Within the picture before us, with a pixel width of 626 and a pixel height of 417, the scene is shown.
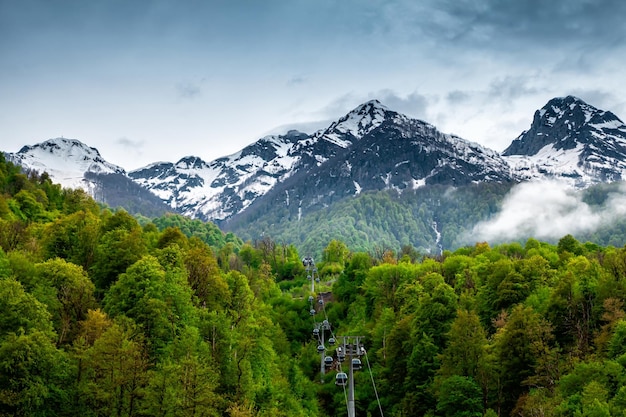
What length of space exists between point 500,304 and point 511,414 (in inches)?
980

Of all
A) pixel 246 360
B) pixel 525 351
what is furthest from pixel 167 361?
pixel 525 351

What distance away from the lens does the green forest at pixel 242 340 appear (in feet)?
173

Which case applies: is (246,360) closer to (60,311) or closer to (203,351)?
(203,351)

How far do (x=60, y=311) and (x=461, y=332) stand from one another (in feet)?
147

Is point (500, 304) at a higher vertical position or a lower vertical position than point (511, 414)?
higher

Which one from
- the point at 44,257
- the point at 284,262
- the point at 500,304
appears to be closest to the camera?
the point at 44,257

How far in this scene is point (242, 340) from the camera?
6950 cm

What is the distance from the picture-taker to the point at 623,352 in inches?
2430

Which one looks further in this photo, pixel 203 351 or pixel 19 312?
pixel 203 351

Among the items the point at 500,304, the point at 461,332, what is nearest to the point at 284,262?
the point at 500,304

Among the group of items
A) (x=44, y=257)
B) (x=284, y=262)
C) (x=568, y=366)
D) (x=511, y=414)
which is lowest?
(x=511, y=414)

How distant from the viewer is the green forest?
173 feet

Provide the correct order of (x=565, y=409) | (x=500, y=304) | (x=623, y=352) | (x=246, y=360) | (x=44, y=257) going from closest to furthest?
1. (x=565, y=409)
2. (x=623, y=352)
3. (x=246, y=360)
4. (x=44, y=257)
5. (x=500, y=304)

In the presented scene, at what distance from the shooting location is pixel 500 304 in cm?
9119
